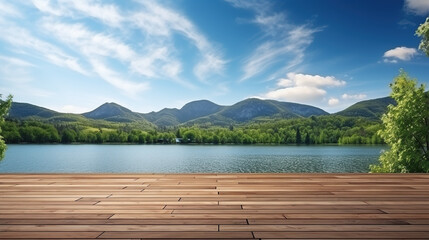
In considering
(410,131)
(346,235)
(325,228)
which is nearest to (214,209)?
(325,228)

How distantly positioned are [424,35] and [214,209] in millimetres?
15171

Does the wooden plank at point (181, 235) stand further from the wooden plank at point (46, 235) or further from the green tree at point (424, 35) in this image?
the green tree at point (424, 35)

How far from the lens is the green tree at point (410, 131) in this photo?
631 inches

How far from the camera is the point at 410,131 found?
53.1 ft

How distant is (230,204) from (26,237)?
6.65ft

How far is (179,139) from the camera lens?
130125 mm

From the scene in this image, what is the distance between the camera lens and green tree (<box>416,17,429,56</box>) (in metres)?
13.1

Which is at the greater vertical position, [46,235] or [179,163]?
[46,235]

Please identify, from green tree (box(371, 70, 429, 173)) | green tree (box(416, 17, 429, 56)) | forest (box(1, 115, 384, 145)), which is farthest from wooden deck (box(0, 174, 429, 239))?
forest (box(1, 115, 384, 145))

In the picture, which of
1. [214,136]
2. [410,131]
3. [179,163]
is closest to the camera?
[410,131]

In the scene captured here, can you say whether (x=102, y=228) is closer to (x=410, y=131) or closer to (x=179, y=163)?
(x=410, y=131)

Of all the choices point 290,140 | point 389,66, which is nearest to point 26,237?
point 389,66

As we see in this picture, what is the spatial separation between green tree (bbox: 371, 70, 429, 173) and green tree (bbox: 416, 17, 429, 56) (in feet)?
11.7

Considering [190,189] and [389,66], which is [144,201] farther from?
[389,66]
